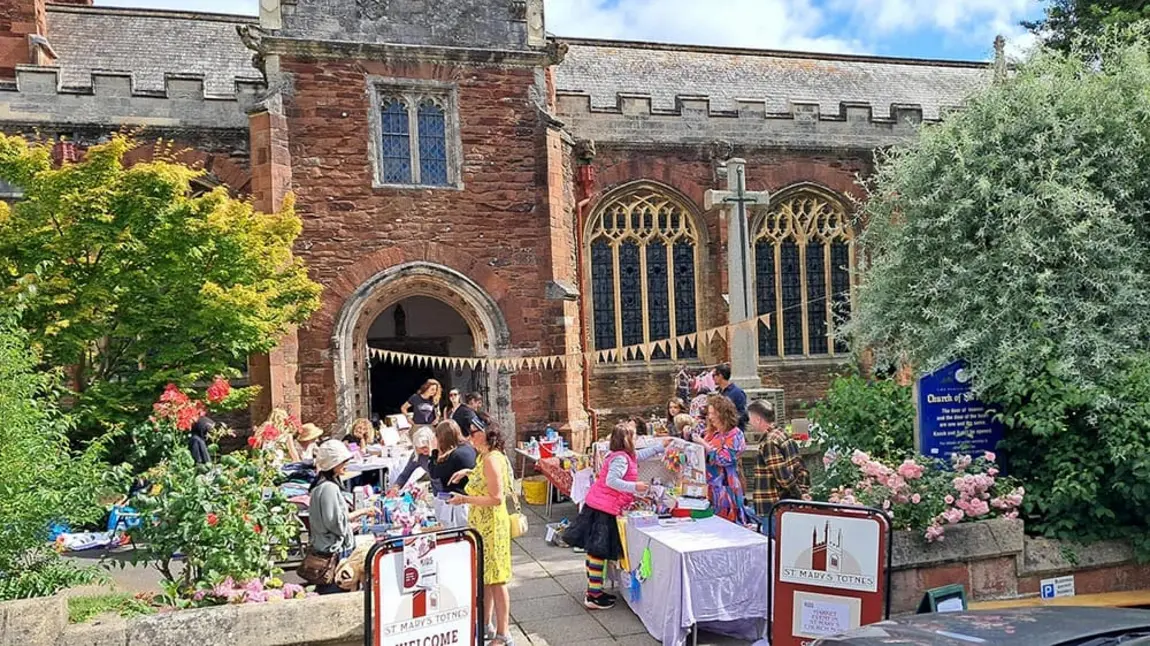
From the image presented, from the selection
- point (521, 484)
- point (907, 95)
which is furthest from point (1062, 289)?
point (907, 95)

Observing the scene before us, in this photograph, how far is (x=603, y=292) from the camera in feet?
57.1

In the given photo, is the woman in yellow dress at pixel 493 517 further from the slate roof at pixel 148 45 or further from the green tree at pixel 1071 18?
the green tree at pixel 1071 18

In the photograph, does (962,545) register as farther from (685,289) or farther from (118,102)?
(118,102)

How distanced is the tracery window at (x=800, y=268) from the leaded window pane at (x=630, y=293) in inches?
110

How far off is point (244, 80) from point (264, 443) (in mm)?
9994

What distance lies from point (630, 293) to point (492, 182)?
458 centimetres

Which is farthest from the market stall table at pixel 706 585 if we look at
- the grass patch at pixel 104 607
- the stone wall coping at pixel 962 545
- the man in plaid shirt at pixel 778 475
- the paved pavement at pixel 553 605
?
the grass patch at pixel 104 607

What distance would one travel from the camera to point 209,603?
4.93 meters

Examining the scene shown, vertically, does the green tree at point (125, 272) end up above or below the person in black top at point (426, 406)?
above

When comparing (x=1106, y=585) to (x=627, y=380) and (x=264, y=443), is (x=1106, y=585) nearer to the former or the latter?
(x=264, y=443)

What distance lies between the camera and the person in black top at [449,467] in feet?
25.4

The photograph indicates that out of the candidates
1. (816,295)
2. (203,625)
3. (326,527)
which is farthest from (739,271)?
(203,625)

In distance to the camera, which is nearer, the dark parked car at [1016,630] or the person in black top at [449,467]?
the dark parked car at [1016,630]

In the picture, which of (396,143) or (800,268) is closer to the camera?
(396,143)
